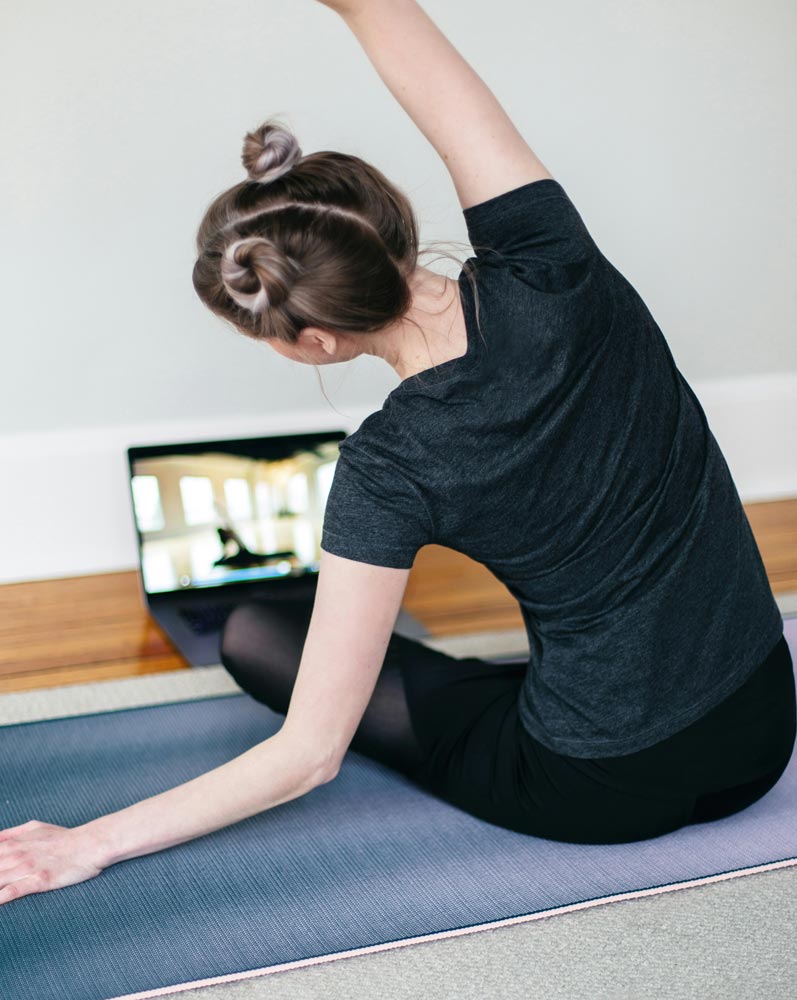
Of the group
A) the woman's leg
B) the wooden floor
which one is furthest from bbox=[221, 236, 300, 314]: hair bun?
the wooden floor

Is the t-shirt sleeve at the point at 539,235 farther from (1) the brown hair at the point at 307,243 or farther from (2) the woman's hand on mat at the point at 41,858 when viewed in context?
(2) the woman's hand on mat at the point at 41,858

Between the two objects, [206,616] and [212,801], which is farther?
[206,616]

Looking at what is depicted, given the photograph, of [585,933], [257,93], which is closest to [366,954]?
[585,933]

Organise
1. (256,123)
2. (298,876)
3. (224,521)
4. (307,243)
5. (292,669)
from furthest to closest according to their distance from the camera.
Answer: (256,123)
(224,521)
(292,669)
(298,876)
(307,243)

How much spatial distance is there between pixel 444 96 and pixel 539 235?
177 millimetres

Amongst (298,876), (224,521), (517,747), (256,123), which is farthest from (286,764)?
(256,123)

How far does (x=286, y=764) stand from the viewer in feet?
4.36

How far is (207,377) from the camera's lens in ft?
9.22

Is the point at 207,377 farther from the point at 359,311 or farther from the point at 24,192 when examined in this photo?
the point at 359,311

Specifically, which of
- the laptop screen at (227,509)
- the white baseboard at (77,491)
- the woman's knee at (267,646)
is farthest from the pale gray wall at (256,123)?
the woman's knee at (267,646)

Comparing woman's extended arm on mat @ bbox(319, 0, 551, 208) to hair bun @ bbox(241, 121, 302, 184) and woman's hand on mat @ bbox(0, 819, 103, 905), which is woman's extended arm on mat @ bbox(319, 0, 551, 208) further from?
woman's hand on mat @ bbox(0, 819, 103, 905)

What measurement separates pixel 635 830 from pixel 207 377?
1693 mm

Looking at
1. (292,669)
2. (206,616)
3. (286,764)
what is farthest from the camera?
(206,616)

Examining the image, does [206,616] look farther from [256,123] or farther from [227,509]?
[256,123]
